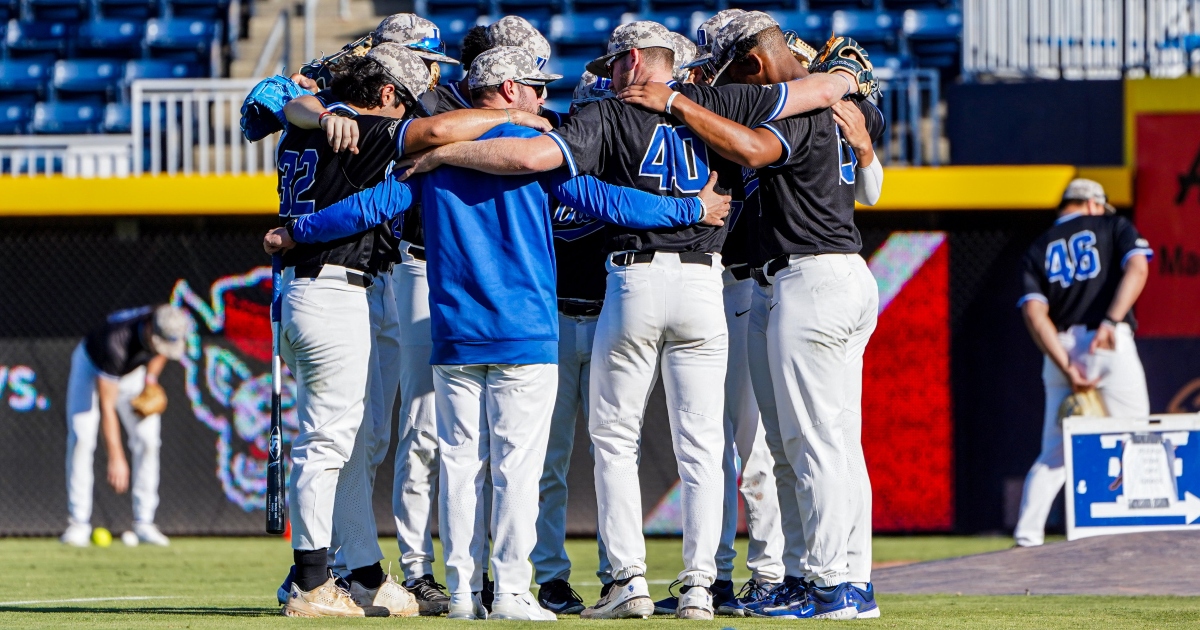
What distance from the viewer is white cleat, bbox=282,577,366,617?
5052 millimetres

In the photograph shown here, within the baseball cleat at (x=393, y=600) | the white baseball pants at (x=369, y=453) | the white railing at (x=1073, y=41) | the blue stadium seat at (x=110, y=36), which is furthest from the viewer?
the blue stadium seat at (x=110, y=36)

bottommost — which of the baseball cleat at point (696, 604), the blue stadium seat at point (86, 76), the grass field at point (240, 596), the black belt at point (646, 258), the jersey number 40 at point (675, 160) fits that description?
the grass field at point (240, 596)

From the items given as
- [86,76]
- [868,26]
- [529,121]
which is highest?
[868,26]

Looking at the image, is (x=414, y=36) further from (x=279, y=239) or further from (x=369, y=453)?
(x=369, y=453)

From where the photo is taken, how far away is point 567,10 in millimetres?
14258

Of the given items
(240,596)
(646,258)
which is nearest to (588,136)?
(646,258)

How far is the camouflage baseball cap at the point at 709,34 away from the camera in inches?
213

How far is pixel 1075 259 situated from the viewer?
8883mm

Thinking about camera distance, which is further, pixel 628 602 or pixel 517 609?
pixel 628 602

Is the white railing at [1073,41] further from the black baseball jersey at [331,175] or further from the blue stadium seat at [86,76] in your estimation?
the blue stadium seat at [86,76]

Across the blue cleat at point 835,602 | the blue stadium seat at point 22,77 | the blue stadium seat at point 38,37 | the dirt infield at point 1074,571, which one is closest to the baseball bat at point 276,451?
the blue cleat at point 835,602

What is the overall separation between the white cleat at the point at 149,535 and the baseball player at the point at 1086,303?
5398mm

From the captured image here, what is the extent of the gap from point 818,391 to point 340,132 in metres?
1.82

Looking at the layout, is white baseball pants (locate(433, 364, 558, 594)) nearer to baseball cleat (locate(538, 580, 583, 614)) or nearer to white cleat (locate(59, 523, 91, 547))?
baseball cleat (locate(538, 580, 583, 614))
